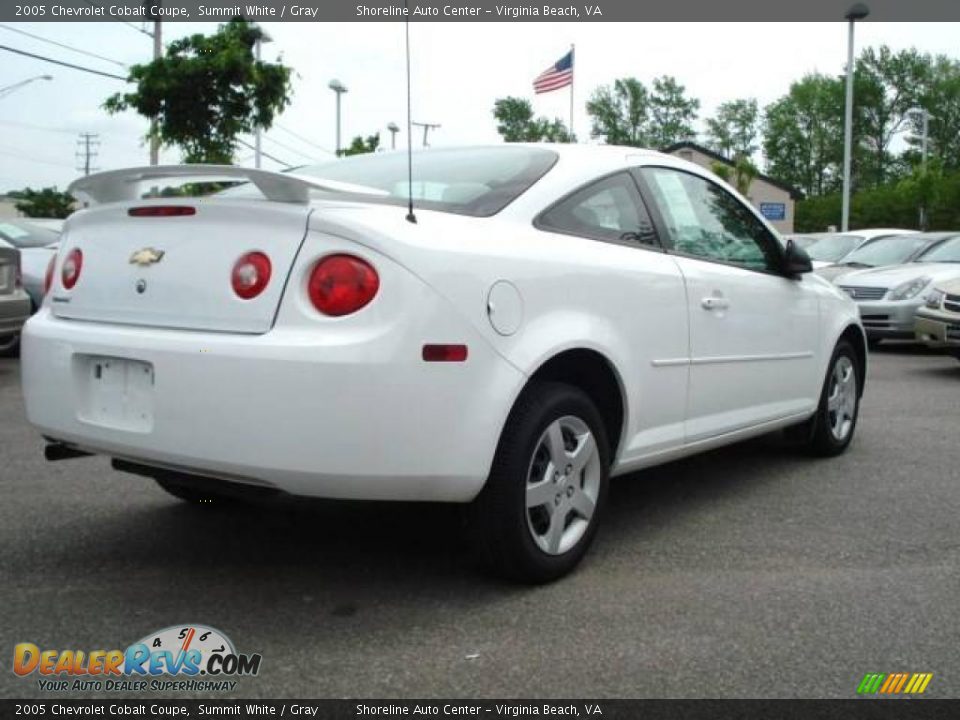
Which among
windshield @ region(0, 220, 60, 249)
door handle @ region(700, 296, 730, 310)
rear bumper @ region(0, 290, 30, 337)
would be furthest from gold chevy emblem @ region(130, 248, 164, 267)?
windshield @ region(0, 220, 60, 249)

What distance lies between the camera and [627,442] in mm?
3494

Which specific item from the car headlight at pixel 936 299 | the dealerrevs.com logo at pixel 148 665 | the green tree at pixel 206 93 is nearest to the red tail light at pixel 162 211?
the dealerrevs.com logo at pixel 148 665

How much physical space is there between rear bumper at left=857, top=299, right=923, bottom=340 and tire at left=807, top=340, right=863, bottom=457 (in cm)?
567

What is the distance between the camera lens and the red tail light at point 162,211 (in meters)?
2.93

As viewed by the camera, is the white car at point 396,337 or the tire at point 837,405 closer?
the white car at point 396,337

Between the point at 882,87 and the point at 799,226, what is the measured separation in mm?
12417

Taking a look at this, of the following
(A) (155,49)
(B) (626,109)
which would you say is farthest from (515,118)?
(A) (155,49)

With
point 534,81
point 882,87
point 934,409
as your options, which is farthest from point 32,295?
point 882,87

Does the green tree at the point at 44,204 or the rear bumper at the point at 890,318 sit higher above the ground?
the green tree at the point at 44,204

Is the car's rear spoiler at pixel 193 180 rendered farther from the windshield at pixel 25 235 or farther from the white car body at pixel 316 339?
the windshield at pixel 25 235

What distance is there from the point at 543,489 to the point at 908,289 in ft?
29.7

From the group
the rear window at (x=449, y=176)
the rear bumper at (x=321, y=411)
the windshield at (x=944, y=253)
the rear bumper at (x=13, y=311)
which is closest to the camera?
the rear bumper at (x=321, y=411)

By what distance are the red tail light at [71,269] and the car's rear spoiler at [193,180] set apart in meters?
0.19

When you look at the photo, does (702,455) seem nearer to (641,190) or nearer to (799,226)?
(641,190)
